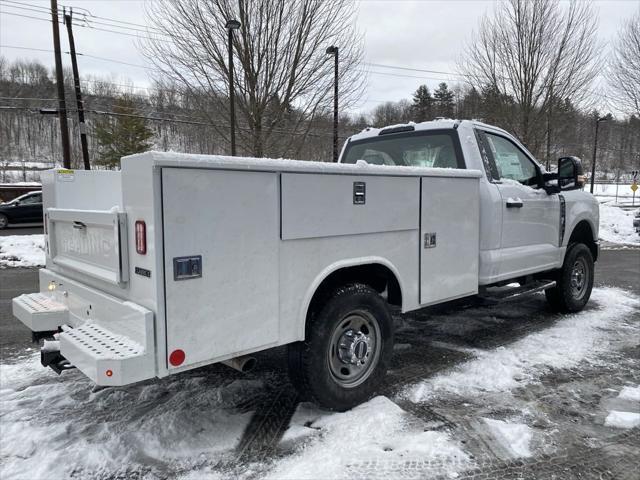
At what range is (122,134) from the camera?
44250mm

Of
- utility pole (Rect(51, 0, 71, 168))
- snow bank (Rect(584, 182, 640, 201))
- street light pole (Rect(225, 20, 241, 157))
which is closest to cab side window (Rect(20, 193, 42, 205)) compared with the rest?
utility pole (Rect(51, 0, 71, 168))

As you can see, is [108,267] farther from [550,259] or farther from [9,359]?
[550,259]

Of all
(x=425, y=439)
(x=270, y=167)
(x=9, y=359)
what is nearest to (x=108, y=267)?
(x=270, y=167)

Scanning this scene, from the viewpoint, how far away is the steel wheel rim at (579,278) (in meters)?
6.32

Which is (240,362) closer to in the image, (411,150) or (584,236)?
(411,150)

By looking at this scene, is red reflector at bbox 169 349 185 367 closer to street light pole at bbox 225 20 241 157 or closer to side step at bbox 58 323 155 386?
side step at bbox 58 323 155 386

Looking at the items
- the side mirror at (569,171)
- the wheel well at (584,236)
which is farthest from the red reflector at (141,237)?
the wheel well at (584,236)

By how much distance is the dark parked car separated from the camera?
2120cm

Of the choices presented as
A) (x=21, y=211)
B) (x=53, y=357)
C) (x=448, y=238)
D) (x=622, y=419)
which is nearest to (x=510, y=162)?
(x=448, y=238)

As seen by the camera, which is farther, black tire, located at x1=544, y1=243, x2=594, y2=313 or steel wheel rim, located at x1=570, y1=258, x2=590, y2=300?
steel wheel rim, located at x1=570, y1=258, x2=590, y2=300

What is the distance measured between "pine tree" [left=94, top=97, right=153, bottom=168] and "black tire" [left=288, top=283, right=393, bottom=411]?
4363 centimetres

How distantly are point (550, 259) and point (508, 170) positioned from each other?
128 centimetres

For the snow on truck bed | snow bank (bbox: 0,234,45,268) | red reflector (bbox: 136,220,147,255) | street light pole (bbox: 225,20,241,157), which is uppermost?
street light pole (bbox: 225,20,241,157)

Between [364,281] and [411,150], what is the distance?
6.27 feet
